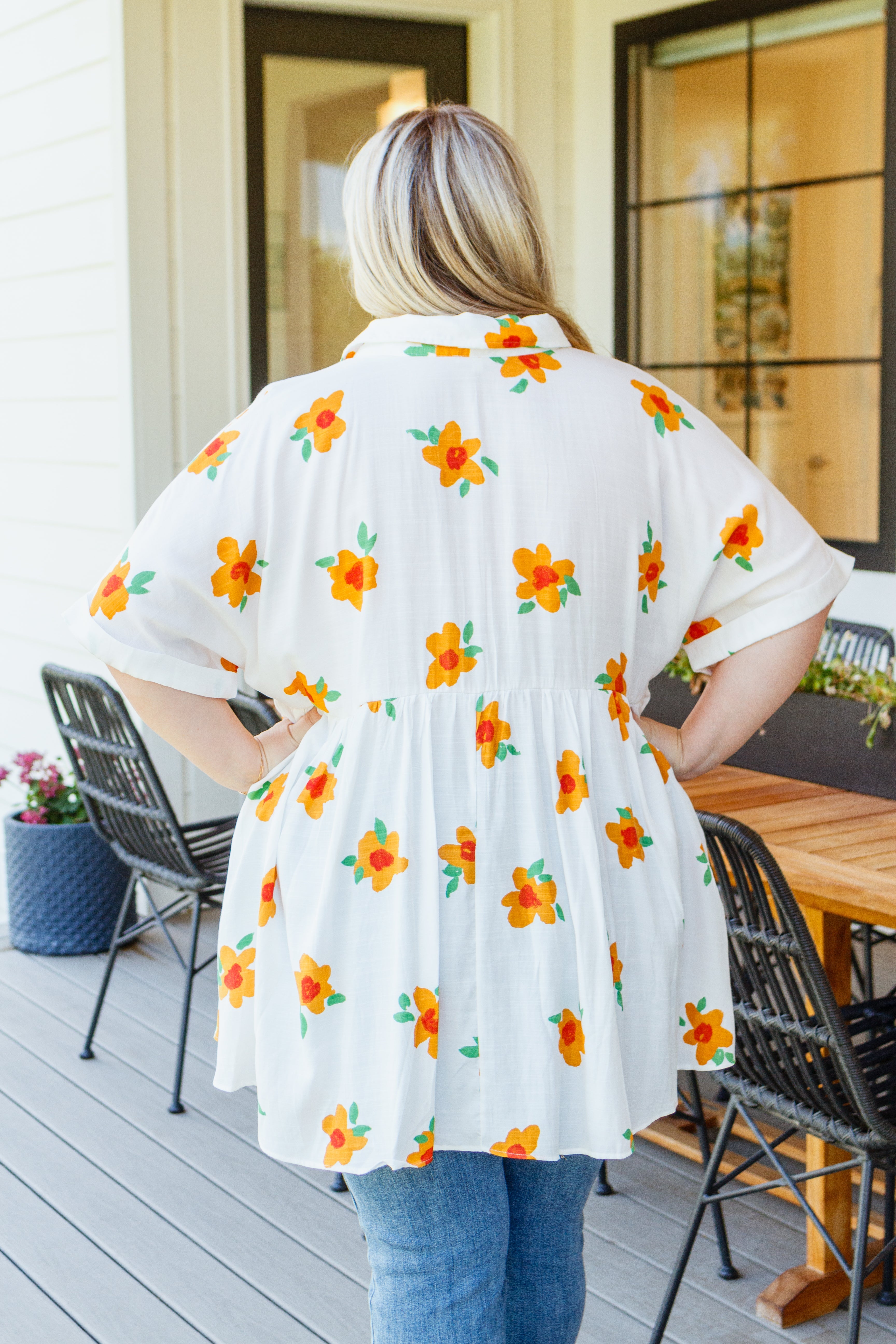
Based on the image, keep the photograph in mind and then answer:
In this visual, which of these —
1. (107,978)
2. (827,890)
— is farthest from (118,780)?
(827,890)

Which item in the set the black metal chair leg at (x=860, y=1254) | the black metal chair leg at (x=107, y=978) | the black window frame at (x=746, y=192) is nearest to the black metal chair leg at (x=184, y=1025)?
the black metal chair leg at (x=107, y=978)

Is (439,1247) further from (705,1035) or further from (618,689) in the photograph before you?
(618,689)

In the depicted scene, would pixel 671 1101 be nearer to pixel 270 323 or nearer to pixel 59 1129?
pixel 59 1129

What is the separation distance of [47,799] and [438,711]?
3077mm

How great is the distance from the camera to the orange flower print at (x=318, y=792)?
1.29 metres

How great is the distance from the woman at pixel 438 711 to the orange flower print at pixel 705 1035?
0.05 meters

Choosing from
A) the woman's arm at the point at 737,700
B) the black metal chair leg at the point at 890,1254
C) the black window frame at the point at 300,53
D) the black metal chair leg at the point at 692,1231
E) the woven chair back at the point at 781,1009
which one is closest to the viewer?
the woman's arm at the point at 737,700

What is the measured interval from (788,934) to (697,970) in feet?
1.59

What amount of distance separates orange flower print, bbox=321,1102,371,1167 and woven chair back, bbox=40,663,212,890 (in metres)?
1.81

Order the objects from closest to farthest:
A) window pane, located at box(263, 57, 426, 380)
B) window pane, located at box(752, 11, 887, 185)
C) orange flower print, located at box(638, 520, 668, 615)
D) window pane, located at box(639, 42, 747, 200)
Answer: orange flower print, located at box(638, 520, 668, 615) < window pane, located at box(263, 57, 426, 380) < window pane, located at box(639, 42, 747, 200) < window pane, located at box(752, 11, 887, 185)

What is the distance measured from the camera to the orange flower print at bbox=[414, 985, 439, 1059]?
4.17 ft

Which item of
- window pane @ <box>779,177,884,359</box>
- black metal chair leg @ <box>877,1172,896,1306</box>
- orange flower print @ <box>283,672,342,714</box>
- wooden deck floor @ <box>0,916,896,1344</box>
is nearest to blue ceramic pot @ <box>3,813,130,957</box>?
wooden deck floor @ <box>0,916,896,1344</box>

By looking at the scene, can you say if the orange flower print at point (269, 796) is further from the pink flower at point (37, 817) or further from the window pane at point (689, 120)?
the window pane at point (689, 120)

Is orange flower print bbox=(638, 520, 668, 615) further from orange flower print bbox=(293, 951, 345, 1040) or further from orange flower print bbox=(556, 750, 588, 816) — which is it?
orange flower print bbox=(293, 951, 345, 1040)
